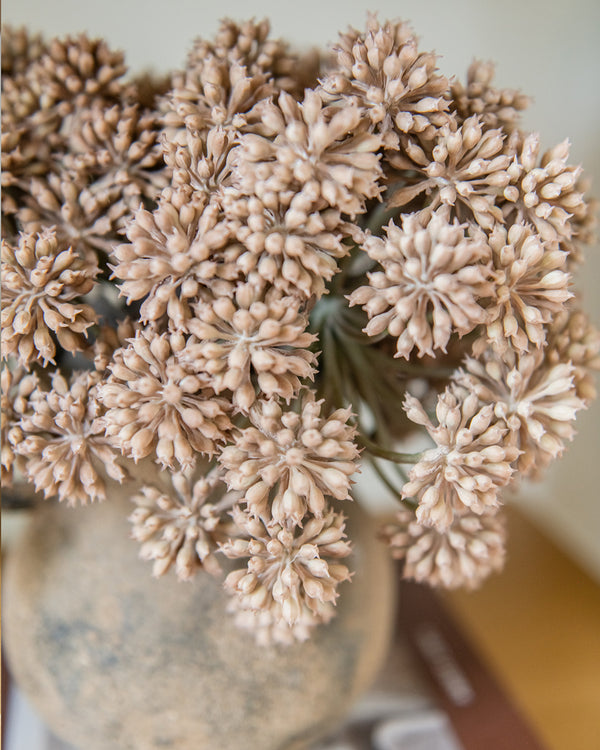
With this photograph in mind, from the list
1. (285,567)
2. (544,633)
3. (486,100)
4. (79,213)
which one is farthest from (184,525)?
(544,633)

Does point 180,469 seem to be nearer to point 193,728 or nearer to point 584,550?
point 193,728

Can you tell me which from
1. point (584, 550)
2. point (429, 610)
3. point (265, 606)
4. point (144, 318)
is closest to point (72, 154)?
point (144, 318)

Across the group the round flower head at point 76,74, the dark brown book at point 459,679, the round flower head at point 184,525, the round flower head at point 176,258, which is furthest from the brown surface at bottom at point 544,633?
the round flower head at point 76,74

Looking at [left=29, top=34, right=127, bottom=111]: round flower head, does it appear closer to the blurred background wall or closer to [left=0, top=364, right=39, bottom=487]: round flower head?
[left=0, top=364, right=39, bottom=487]: round flower head

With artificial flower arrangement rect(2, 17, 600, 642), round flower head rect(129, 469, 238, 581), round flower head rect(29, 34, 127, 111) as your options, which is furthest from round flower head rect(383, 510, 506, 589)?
round flower head rect(29, 34, 127, 111)

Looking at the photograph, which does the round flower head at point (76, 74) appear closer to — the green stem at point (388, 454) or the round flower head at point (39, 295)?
the round flower head at point (39, 295)
